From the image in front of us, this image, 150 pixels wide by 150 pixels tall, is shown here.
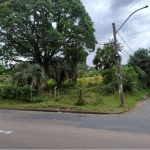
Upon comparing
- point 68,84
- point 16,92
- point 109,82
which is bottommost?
point 16,92

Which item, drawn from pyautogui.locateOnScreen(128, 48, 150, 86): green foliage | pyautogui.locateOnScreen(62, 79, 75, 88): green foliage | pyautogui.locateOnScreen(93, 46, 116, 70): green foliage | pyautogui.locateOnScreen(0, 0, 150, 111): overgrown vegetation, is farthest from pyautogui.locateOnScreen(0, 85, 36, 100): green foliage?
pyautogui.locateOnScreen(128, 48, 150, 86): green foliage

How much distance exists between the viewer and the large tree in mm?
21062

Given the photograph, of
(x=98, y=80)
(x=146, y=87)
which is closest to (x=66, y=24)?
(x=98, y=80)

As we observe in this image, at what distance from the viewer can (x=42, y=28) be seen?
21844 millimetres

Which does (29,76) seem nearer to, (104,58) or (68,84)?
(68,84)

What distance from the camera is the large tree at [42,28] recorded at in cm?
2106

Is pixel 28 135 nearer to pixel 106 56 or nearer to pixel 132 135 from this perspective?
pixel 132 135

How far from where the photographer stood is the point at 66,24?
2192cm

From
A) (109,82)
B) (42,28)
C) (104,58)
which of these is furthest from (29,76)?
(104,58)

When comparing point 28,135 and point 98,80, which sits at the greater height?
point 98,80

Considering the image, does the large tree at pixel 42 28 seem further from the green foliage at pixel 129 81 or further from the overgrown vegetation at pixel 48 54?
the green foliage at pixel 129 81

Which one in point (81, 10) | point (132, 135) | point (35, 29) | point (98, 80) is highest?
point (81, 10)

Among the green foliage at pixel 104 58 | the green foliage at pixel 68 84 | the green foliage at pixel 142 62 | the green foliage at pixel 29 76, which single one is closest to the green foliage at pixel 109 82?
the green foliage at pixel 104 58

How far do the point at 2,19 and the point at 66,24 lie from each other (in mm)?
6501
